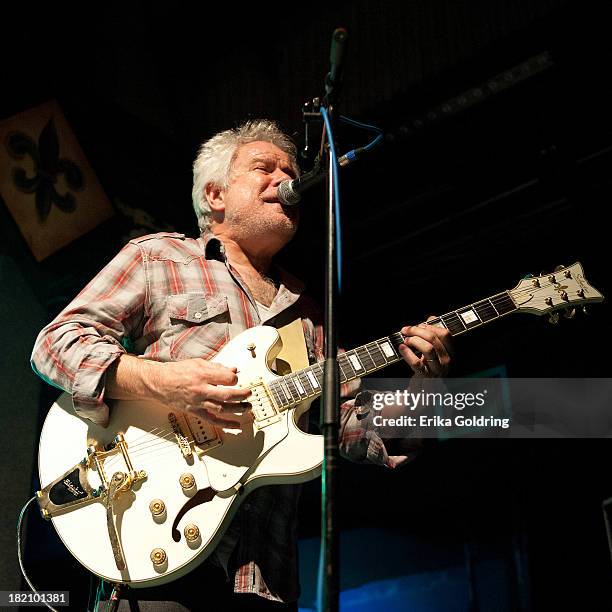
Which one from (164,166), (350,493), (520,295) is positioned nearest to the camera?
(520,295)

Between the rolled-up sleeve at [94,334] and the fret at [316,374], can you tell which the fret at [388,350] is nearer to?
the fret at [316,374]

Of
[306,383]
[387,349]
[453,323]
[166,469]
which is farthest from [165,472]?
[453,323]

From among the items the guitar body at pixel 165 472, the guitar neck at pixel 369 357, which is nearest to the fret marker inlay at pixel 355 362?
the guitar neck at pixel 369 357

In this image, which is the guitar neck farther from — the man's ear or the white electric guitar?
the man's ear

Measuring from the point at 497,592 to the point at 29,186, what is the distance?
8.92ft

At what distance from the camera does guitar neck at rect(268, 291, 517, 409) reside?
7.03 ft

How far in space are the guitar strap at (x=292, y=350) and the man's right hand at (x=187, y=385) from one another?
0.87 feet

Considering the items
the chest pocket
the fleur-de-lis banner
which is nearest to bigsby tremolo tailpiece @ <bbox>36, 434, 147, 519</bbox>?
the chest pocket

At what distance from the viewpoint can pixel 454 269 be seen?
3570 millimetres

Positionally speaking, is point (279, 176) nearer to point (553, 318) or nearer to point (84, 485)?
point (553, 318)

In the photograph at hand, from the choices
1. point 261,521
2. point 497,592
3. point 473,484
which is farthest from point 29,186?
point 497,592

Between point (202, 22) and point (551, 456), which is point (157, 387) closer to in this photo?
point (551, 456)

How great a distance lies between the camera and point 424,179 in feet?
11.5

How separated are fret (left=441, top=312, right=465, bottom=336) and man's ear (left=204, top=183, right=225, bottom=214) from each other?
0.96 metres
